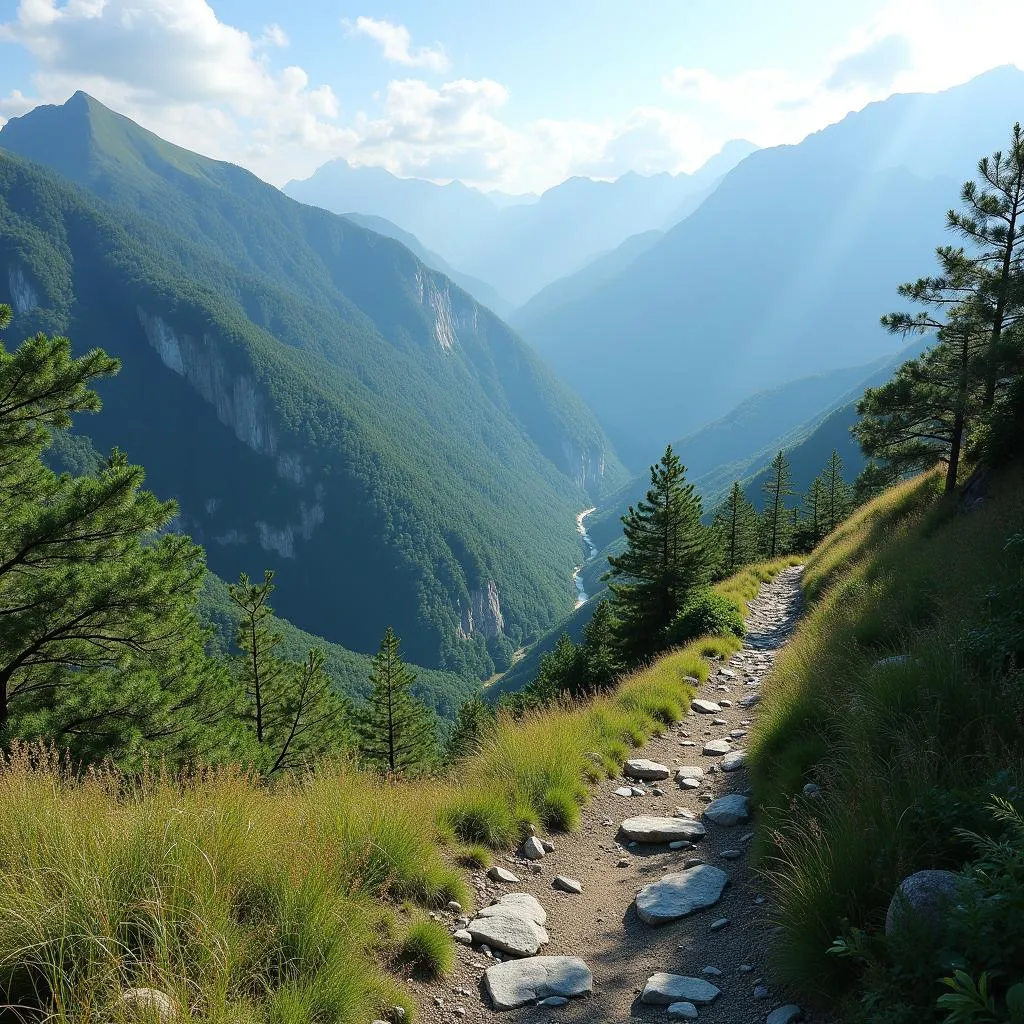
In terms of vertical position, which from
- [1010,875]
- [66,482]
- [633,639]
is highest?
[66,482]

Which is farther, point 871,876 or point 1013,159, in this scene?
point 1013,159

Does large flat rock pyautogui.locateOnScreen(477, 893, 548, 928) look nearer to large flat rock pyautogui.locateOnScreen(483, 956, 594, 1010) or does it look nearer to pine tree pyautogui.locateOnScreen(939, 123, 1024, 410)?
large flat rock pyautogui.locateOnScreen(483, 956, 594, 1010)

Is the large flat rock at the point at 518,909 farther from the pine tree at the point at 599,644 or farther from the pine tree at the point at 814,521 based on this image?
the pine tree at the point at 814,521

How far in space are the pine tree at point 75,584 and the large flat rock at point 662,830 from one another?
28.3 ft

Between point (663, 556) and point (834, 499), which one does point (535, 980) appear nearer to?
point (663, 556)

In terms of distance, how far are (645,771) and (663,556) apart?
15312mm

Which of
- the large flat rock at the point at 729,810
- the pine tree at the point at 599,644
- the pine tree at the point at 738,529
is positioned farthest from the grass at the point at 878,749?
the pine tree at the point at 738,529

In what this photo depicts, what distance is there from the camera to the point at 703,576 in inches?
896

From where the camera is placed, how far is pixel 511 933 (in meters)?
4.69

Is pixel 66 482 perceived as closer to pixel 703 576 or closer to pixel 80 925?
pixel 80 925

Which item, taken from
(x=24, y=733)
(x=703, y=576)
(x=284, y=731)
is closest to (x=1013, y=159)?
(x=703, y=576)

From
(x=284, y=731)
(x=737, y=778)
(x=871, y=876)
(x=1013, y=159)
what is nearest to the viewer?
(x=871, y=876)

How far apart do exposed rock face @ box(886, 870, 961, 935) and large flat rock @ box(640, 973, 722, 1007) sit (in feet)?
4.60

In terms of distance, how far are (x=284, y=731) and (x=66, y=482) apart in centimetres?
2006
